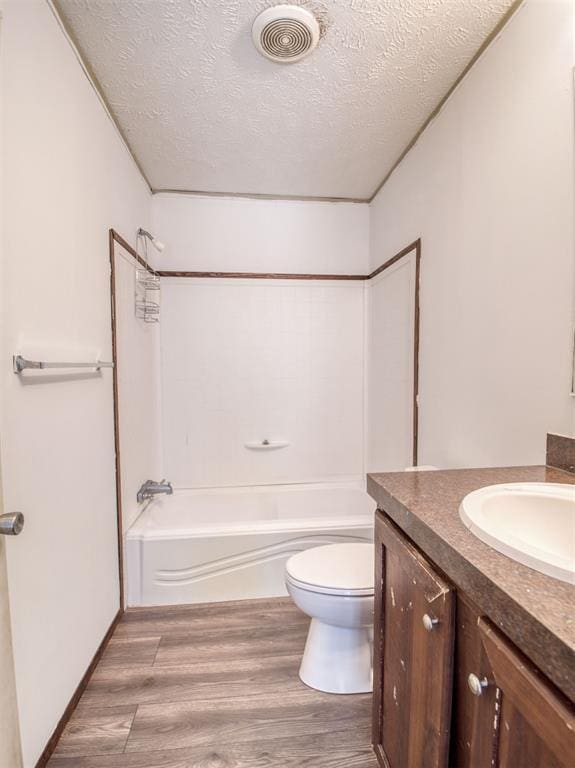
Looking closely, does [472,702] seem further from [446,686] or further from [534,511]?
[534,511]

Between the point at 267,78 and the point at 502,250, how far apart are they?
3.86ft

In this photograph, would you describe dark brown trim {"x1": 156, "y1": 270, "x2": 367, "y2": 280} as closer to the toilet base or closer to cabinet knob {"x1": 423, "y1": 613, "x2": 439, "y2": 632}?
the toilet base

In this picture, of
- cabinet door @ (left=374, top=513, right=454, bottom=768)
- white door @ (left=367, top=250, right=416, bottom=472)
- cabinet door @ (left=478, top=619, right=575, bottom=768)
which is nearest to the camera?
cabinet door @ (left=478, top=619, right=575, bottom=768)

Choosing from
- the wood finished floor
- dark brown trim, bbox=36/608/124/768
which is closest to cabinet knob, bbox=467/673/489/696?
the wood finished floor

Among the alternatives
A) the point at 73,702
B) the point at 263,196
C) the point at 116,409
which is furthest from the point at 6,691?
the point at 263,196

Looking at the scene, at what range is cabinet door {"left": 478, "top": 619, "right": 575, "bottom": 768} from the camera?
0.46 m

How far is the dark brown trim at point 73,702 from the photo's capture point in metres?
1.26

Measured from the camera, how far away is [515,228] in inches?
53.4

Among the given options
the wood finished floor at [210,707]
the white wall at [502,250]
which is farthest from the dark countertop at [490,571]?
the wood finished floor at [210,707]

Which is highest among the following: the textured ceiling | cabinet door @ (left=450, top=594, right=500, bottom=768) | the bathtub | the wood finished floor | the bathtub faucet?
the textured ceiling

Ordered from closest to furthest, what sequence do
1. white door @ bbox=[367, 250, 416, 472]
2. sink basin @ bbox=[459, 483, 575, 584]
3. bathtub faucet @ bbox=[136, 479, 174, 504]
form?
sink basin @ bbox=[459, 483, 575, 584], white door @ bbox=[367, 250, 416, 472], bathtub faucet @ bbox=[136, 479, 174, 504]

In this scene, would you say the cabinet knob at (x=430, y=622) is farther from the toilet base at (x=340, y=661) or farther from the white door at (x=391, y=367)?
the white door at (x=391, y=367)

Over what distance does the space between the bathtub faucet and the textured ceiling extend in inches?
76.8

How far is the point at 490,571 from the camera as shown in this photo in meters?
0.62
